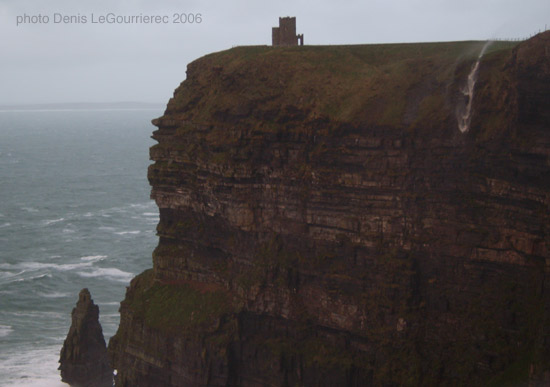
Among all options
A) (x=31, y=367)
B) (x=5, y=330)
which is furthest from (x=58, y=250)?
(x=31, y=367)

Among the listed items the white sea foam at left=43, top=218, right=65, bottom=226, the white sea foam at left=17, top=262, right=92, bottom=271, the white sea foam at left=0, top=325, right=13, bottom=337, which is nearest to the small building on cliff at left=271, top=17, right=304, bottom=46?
the white sea foam at left=0, top=325, right=13, bottom=337

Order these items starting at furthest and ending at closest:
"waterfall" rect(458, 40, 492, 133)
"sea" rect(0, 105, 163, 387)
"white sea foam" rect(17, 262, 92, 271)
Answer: "white sea foam" rect(17, 262, 92, 271)
"sea" rect(0, 105, 163, 387)
"waterfall" rect(458, 40, 492, 133)

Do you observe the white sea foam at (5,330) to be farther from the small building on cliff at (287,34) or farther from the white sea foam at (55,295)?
the small building on cliff at (287,34)

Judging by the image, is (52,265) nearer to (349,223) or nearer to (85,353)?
(85,353)

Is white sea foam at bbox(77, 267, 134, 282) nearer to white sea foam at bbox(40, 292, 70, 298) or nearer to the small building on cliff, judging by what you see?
white sea foam at bbox(40, 292, 70, 298)

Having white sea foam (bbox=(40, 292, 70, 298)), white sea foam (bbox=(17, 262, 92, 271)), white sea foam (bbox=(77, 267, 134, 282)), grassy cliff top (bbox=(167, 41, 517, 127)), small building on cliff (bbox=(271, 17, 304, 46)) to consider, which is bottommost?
white sea foam (bbox=(40, 292, 70, 298))
